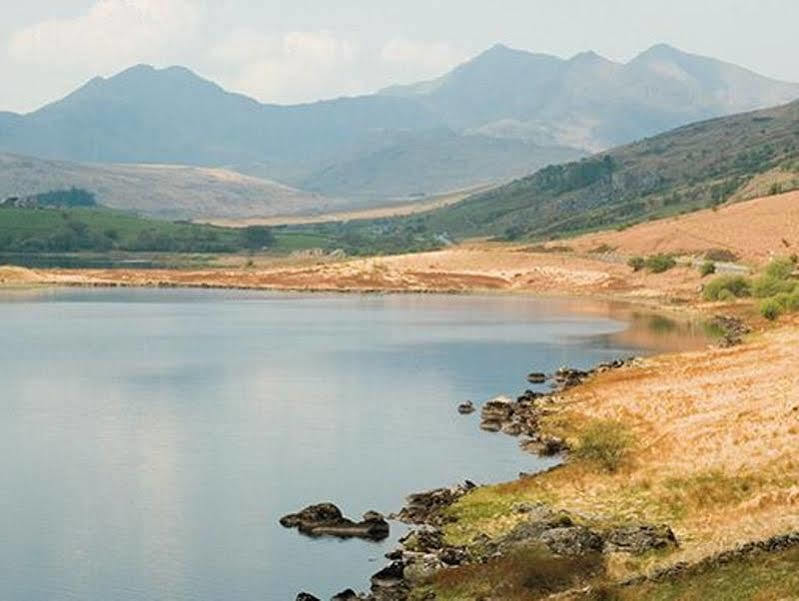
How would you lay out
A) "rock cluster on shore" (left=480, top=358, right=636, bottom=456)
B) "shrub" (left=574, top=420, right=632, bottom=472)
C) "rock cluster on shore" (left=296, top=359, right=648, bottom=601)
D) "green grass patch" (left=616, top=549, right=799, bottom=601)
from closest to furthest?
"green grass patch" (left=616, top=549, right=799, bottom=601)
"rock cluster on shore" (left=296, top=359, right=648, bottom=601)
"shrub" (left=574, top=420, right=632, bottom=472)
"rock cluster on shore" (left=480, top=358, right=636, bottom=456)

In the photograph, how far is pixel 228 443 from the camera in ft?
275

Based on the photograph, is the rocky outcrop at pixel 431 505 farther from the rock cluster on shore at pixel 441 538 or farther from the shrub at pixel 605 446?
the shrub at pixel 605 446

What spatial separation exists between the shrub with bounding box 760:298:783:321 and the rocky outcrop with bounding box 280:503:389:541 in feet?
358

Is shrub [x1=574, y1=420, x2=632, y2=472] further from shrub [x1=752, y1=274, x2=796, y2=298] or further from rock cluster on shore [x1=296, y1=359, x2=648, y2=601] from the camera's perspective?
shrub [x1=752, y1=274, x2=796, y2=298]

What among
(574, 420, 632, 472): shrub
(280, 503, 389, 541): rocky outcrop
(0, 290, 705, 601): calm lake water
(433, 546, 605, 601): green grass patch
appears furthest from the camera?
(574, 420, 632, 472): shrub

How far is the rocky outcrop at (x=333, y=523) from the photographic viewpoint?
2352 inches

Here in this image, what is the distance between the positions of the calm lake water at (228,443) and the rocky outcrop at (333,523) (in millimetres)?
871

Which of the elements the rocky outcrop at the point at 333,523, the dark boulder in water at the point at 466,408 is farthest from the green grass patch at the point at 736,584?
the dark boulder in water at the point at 466,408

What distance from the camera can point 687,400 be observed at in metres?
83.4

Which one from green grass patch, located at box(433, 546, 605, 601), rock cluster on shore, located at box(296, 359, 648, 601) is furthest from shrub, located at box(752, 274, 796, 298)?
green grass patch, located at box(433, 546, 605, 601)

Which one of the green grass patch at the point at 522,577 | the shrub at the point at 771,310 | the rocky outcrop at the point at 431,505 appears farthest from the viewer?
the shrub at the point at 771,310

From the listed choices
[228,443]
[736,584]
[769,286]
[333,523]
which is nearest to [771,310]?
[769,286]

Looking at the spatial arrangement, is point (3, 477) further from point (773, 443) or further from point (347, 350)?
point (347, 350)

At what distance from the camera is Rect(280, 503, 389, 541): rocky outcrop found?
196 ft
